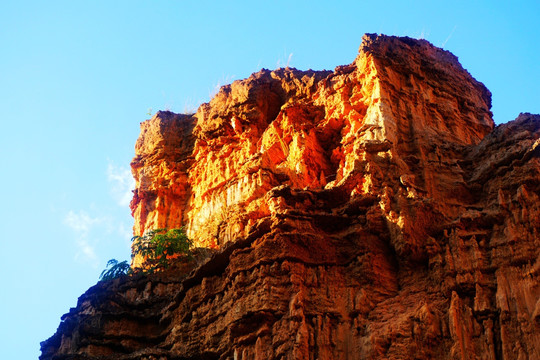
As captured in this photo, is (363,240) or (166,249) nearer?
(363,240)

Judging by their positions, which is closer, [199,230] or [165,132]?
[199,230]

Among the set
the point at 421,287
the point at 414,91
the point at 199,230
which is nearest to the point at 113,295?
the point at 199,230

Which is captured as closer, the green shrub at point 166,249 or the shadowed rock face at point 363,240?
the shadowed rock face at point 363,240

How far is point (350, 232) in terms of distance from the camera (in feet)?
90.1

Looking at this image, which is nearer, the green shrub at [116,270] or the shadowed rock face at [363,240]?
the shadowed rock face at [363,240]

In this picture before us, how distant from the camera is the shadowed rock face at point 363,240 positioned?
23.8 metres

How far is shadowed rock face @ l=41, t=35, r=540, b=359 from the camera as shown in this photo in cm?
2375

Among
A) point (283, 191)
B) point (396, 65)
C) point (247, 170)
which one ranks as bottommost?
point (283, 191)

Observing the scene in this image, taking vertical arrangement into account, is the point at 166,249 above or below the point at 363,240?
above

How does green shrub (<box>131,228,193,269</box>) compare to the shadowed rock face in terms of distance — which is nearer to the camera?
the shadowed rock face

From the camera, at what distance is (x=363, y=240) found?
27.0 meters

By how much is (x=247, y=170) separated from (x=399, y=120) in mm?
7884

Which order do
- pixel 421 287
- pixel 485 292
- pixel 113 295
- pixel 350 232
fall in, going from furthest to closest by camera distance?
pixel 113 295, pixel 350 232, pixel 421 287, pixel 485 292

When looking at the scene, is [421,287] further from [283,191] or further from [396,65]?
[396,65]
